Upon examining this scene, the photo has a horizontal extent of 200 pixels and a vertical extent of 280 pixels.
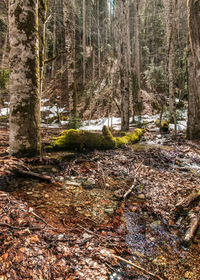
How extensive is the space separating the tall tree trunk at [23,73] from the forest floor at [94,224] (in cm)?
60

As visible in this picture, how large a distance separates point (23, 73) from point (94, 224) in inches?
124

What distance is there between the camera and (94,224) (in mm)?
1967

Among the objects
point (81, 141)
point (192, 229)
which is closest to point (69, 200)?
point (192, 229)

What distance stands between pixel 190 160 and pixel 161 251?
4.27 metres

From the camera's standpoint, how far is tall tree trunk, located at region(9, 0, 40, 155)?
3195mm

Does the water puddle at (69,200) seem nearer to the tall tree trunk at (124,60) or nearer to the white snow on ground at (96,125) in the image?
the tall tree trunk at (124,60)

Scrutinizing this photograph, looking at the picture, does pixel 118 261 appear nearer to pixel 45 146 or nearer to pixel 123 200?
pixel 123 200

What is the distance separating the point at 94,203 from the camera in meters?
2.48

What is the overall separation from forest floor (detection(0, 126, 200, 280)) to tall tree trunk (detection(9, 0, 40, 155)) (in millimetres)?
602

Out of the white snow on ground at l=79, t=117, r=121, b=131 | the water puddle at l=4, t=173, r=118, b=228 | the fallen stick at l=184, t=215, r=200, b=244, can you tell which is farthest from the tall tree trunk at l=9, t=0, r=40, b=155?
the white snow on ground at l=79, t=117, r=121, b=131

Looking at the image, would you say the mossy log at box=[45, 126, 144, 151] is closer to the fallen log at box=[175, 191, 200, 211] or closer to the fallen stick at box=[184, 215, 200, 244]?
the fallen log at box=[175, 191, 200, 211]

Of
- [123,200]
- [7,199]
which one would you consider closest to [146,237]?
[123,200]

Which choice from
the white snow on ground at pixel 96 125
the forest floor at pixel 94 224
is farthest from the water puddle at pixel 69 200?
the white snow on ground at pixel 96 125

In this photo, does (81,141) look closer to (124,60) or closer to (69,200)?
(69,200)
